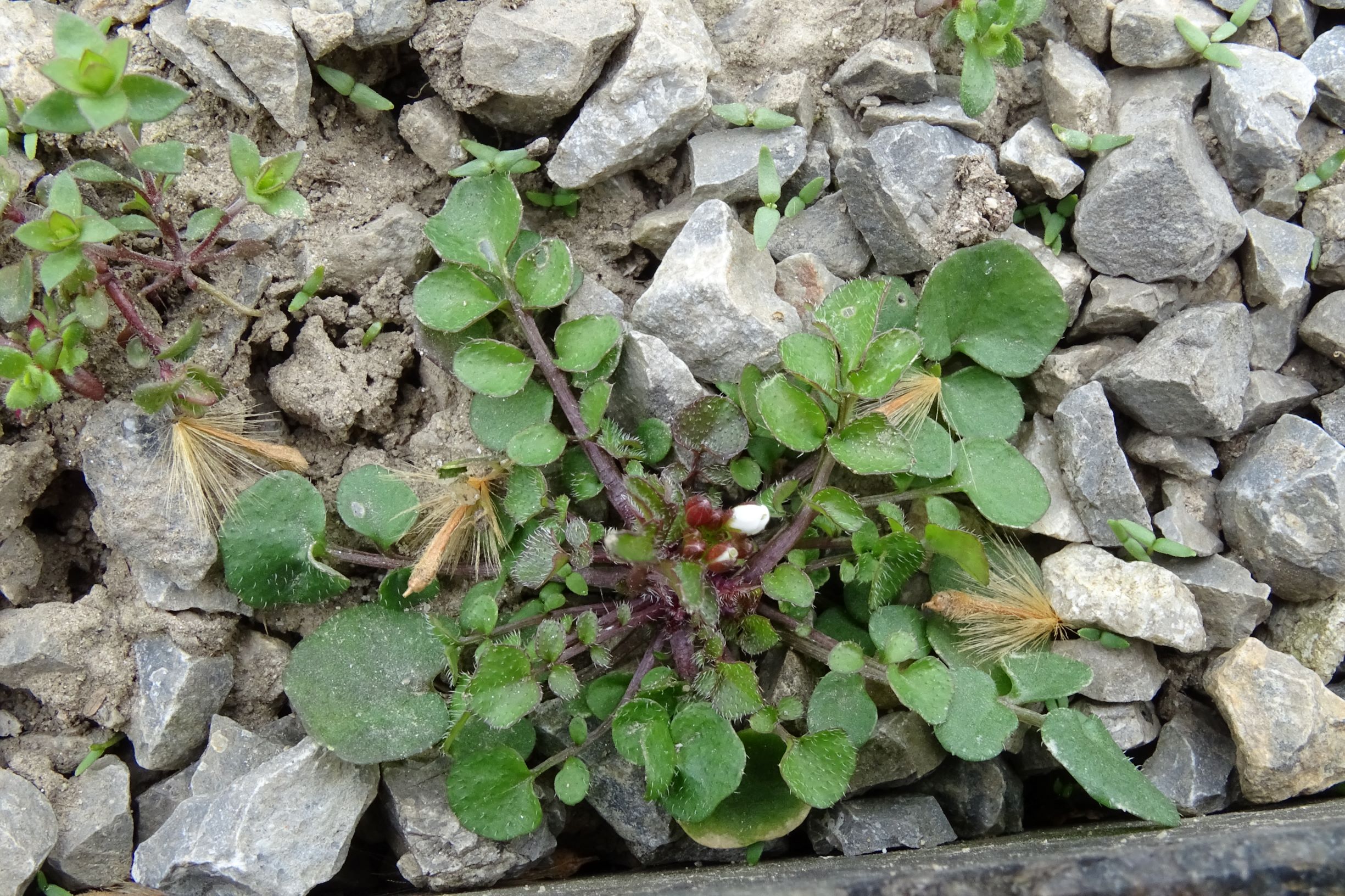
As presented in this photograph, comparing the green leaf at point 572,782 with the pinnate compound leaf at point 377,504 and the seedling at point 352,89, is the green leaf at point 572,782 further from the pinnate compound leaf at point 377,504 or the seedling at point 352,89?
the seedling at point 352,89

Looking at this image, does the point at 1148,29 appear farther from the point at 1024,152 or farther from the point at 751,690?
the point at 751,690

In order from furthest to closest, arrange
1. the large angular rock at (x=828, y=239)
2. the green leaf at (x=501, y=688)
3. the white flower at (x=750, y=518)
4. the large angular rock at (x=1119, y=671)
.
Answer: the large angular rock at (x=828, y=239)
the large angular rock at (x=1119, y=671)
the green leaf at (x=501, y=688)
the white flower at (x=750, y=518)

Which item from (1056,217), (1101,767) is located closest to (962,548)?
(1101,767)

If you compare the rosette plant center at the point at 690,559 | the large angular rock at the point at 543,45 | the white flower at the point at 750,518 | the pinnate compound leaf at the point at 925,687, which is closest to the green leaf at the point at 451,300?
the rosette plant center at the point at 690,559

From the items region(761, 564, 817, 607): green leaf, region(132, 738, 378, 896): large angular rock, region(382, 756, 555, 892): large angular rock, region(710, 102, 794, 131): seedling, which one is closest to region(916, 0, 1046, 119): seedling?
region(710, 102, 794, 131): seedling

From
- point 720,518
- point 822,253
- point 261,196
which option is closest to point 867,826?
point 720,518

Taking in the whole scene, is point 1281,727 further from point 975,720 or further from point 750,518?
point 750,518
